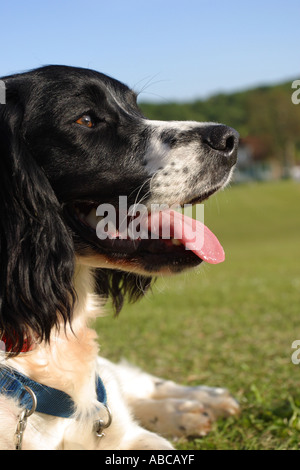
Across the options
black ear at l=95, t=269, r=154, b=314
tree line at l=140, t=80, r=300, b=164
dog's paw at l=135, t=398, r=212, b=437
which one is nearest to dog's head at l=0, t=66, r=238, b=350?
black ear at l=95, t=269, r=154, b=314

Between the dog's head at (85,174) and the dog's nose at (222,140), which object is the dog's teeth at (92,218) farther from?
the dog's nose at (222,140)

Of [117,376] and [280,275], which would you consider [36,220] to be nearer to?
[117,376]

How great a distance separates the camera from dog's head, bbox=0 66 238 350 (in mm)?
2533

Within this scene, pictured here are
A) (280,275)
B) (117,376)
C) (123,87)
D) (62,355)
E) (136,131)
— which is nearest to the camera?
(62,355)

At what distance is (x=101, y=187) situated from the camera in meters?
2.71

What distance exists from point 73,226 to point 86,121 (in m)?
0.53

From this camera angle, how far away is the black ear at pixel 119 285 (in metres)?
3.15

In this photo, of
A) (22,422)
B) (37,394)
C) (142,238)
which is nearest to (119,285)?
(142,238)

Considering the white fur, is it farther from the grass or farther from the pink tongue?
the pink tongue

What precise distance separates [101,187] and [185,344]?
2.83 m

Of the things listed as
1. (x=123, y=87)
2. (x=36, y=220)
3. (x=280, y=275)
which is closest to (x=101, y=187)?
(x=36, y=220)

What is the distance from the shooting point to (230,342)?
16.8 feet

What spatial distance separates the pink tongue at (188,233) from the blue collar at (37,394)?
0.91 metres

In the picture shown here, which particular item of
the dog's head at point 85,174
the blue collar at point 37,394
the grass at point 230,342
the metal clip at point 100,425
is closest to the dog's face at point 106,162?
the dog's head at point 85,174
